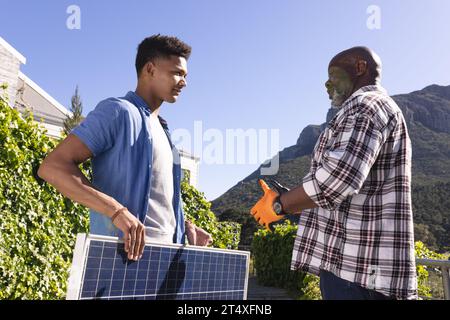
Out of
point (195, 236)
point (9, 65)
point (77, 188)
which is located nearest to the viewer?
point (77, 188)

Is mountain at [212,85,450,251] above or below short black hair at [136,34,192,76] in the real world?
above

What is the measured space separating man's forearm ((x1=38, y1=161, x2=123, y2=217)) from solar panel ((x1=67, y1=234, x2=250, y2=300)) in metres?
0.18

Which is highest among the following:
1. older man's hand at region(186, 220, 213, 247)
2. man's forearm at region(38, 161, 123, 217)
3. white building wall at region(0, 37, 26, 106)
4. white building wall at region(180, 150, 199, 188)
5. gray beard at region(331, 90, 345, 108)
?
white building wall at region(0, 37, 26, 106)

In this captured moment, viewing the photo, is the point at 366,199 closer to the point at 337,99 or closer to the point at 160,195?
the point at 337,99

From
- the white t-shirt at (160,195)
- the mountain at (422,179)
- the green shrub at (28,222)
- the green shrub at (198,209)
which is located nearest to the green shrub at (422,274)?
the green shrub at (198,209)

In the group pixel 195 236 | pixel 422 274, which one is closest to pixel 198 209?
pixel 422 274

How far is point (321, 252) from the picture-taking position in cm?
196

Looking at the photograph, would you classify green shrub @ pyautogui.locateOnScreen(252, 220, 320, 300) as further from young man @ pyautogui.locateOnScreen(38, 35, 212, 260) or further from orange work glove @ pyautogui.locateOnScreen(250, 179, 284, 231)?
young man @ pyautogui.locateOnScreen(38, 35, 212, 260)

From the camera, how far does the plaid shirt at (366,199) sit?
1.78 metres

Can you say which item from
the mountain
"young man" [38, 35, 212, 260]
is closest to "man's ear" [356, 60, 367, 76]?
"young man" [38, 35, 212, 260]

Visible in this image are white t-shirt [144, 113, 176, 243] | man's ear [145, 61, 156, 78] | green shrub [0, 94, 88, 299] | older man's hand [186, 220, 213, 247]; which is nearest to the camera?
white t-shirt [144, 113, 176, 243]

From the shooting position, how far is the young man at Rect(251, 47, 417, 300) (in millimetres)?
1784

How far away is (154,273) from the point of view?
1656 mm
